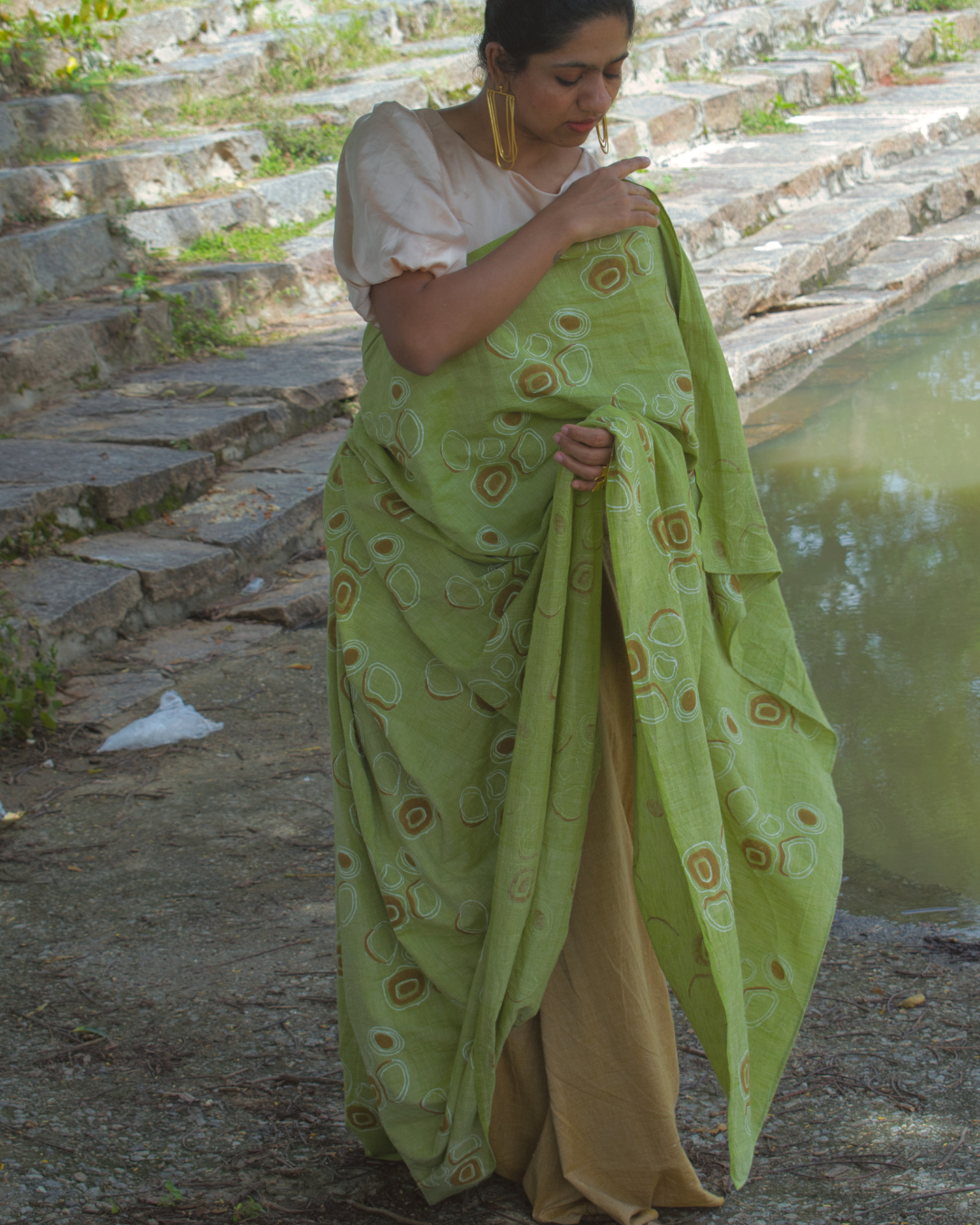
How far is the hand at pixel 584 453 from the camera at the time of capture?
1.54 metres

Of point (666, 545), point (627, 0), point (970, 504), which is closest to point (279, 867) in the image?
point (666, 545)

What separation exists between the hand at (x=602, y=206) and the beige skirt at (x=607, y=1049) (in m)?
0.54

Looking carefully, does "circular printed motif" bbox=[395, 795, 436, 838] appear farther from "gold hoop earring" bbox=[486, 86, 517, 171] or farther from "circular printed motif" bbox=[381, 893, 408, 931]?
"gold hoop earring" bbox=[486, 86, 517, 171]

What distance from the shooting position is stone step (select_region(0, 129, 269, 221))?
6.31 m

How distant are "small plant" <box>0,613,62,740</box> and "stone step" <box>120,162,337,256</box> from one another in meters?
3.73

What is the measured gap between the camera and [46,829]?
292 centimetres

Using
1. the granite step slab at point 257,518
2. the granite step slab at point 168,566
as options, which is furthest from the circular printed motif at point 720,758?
the granite step slab at point 257,518

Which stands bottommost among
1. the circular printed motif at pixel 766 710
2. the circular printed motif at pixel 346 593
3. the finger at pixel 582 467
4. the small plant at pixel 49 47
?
the circular printed motif at pixel 766 710

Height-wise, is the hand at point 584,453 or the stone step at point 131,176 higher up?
the stone step at point 131,176

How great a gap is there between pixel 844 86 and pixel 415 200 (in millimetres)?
11803

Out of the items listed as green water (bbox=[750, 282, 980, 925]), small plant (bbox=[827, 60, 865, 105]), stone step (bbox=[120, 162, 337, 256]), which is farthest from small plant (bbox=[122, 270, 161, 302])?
small plant (bbox=[827, 60, 865, 105])

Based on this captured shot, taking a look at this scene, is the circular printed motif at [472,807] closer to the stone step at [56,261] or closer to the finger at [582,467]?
the finger at [582,467]

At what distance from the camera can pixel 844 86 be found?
464 inches

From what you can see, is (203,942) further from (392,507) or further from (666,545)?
(666,545)
